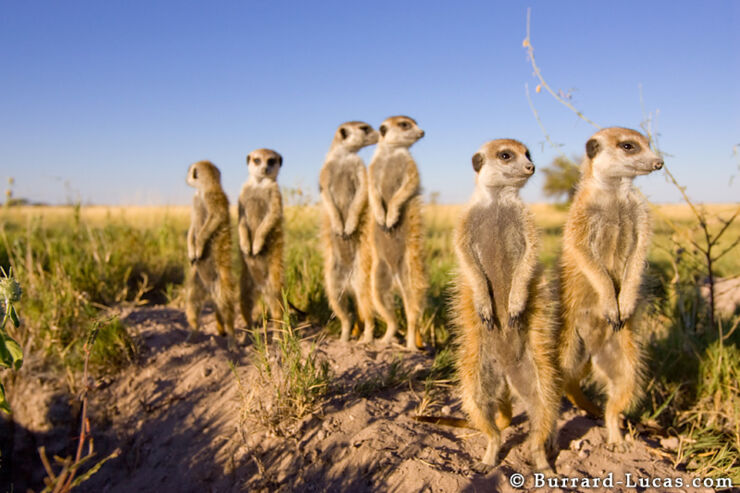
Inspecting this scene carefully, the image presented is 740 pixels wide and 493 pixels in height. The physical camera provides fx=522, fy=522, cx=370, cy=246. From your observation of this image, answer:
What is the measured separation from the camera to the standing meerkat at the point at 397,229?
4176 mm

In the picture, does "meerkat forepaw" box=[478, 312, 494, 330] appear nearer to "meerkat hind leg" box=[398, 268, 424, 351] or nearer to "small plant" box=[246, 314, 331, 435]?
"small plant" box=[246, 314, 331, 435]

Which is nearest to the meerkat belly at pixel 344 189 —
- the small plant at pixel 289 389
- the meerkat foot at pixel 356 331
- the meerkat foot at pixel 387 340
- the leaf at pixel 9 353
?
the meerkat foot at pixel 356 331

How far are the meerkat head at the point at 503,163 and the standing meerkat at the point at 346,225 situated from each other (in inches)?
67.4

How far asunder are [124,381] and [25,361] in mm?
952

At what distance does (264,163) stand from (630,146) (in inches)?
106

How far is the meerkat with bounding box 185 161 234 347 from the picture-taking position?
14.1 ft

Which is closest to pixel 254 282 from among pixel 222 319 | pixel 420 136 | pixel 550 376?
Result: pixel 222 319

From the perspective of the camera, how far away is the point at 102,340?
13.8 feet

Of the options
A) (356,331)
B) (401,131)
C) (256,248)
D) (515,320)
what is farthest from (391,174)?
(515,320)

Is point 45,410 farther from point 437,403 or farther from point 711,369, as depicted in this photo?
point 711,369

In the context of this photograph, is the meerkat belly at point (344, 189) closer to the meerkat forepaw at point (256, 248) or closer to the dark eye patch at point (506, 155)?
the meerkat forepaw at point (256, 248)

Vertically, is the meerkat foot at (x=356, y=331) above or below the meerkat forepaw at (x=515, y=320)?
below

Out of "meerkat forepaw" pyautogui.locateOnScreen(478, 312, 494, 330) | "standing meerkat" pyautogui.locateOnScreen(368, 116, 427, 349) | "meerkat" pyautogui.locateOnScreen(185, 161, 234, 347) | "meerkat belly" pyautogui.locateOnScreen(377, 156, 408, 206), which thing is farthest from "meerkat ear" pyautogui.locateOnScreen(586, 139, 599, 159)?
"meerkat" pyautogui.locateOnScreen(185, 161, 234, 347)

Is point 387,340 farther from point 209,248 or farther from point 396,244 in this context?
point 209,248
